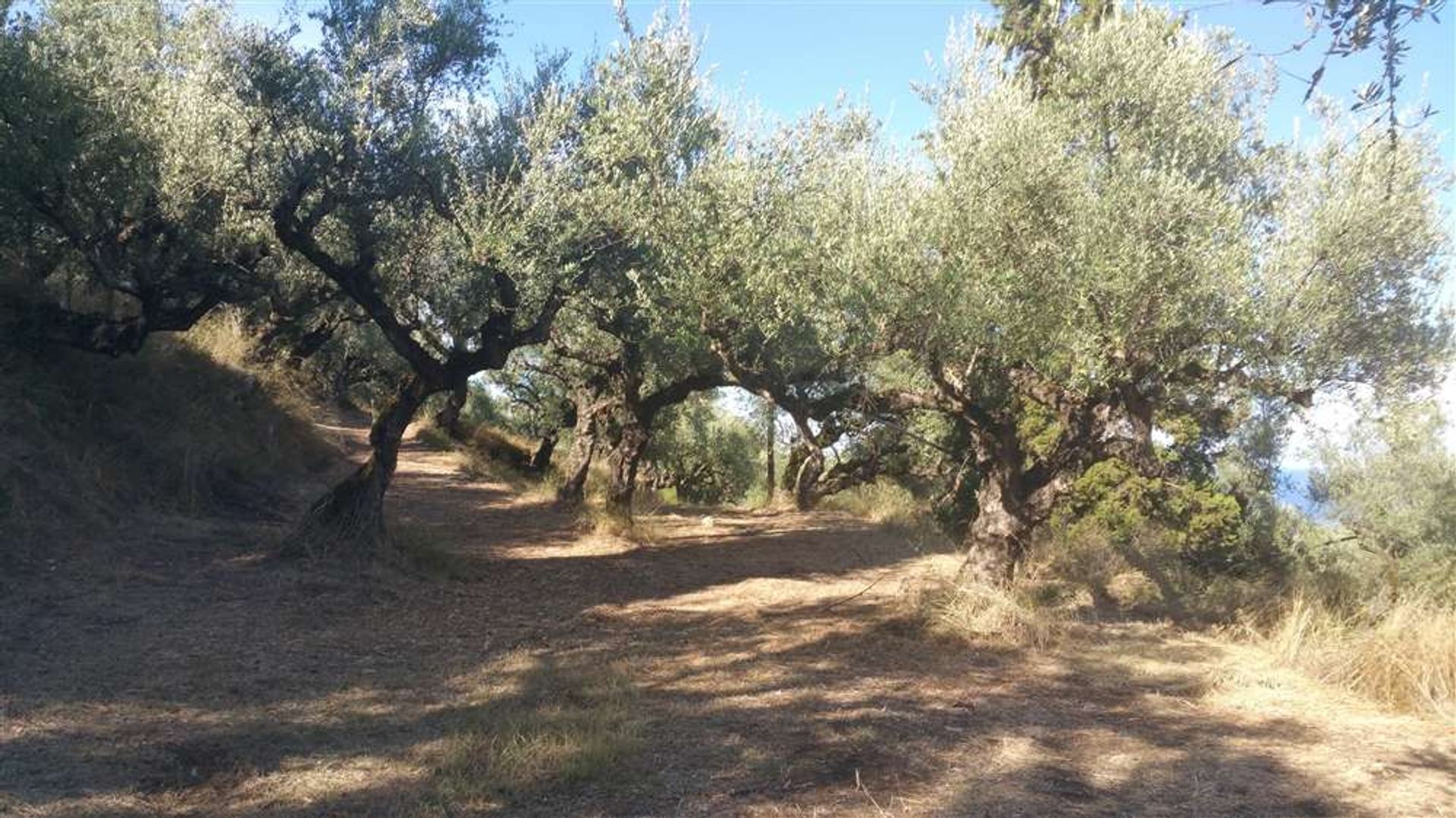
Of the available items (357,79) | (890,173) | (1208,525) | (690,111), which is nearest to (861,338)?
(890,173)

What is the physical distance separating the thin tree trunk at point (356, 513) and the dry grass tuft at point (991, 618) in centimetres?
561

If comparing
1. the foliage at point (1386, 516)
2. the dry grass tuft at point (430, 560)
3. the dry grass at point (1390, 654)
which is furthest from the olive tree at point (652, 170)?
the foliage at point (1386, 516)

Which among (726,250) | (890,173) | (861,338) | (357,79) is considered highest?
(357,79)

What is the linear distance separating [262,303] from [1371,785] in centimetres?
1581

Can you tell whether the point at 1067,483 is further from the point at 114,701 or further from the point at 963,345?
the point at 114,701

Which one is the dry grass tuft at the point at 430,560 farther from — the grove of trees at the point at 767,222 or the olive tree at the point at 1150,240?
the olive tree at the point at 1150,240

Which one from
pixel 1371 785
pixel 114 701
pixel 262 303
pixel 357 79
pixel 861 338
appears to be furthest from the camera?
pixel 262 303

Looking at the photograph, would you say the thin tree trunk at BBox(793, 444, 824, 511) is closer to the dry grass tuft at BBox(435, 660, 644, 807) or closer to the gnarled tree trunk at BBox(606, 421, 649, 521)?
the gnarled tree trunk at BBox(606, 421, 649, 521)

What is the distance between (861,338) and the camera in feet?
27.9

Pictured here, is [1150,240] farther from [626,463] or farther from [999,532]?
[626,463]

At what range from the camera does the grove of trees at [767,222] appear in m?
8.32

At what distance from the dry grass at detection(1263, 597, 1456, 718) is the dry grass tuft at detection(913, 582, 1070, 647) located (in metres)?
1.90

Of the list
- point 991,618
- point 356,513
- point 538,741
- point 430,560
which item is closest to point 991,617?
point 991,618

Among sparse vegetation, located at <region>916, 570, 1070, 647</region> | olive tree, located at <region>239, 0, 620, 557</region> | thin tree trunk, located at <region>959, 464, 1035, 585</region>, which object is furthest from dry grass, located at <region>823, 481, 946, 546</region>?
olive tree, located at <region>239, 0, 620, 557</region>
